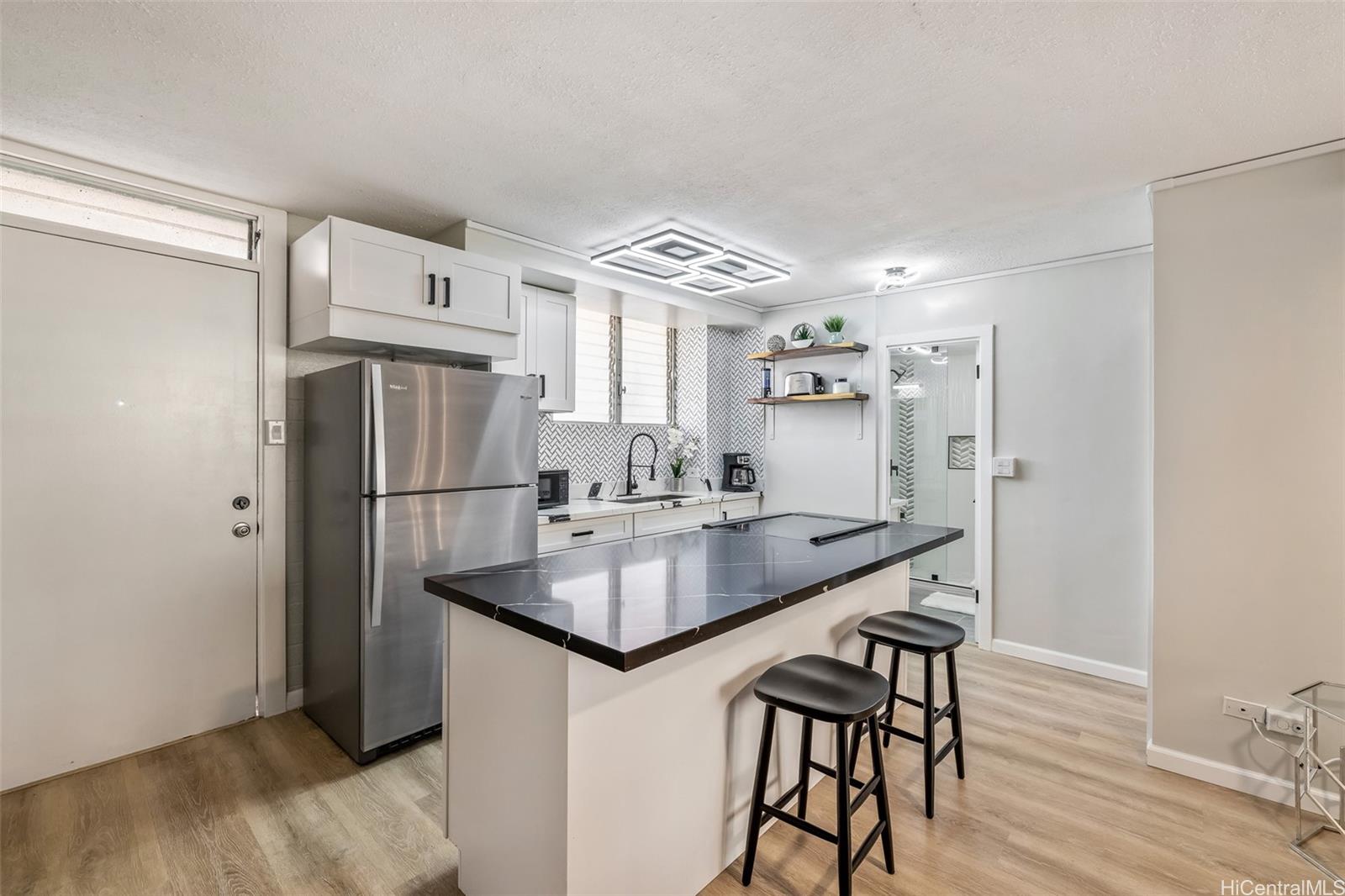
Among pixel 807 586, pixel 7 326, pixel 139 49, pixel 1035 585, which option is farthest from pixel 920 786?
pixel 7 326

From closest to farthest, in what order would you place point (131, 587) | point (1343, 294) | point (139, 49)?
point (139, 49), point (1343, 294), point (131, 587)

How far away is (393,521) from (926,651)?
2.16 metres

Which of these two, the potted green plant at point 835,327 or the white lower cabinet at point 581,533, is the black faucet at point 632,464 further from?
the potted green plant at point 835,327

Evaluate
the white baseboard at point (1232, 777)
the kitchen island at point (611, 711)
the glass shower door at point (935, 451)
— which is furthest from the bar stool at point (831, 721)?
the glass shower door at point (935, 451)

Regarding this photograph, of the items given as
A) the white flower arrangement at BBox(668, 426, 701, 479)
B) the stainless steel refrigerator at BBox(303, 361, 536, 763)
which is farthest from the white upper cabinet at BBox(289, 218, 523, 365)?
the white flower arrangement at BBox(668, 426, 701, 479)

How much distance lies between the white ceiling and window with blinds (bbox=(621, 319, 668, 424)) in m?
1.95

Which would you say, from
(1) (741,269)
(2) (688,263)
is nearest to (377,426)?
(2) (688,263)

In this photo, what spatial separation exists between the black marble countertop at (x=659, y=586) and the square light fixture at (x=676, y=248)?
56.4 inches

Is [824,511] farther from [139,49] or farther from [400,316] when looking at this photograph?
[139,49]

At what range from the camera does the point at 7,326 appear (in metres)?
2.24

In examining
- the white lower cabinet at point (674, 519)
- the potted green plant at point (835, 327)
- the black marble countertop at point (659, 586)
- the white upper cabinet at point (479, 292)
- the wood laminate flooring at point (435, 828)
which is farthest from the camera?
the potted green plant at point (835, 327)

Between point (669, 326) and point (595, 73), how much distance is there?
3377 millimetres

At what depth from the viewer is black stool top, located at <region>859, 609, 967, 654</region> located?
Answer: 2.16 m

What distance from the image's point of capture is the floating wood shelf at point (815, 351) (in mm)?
4367
